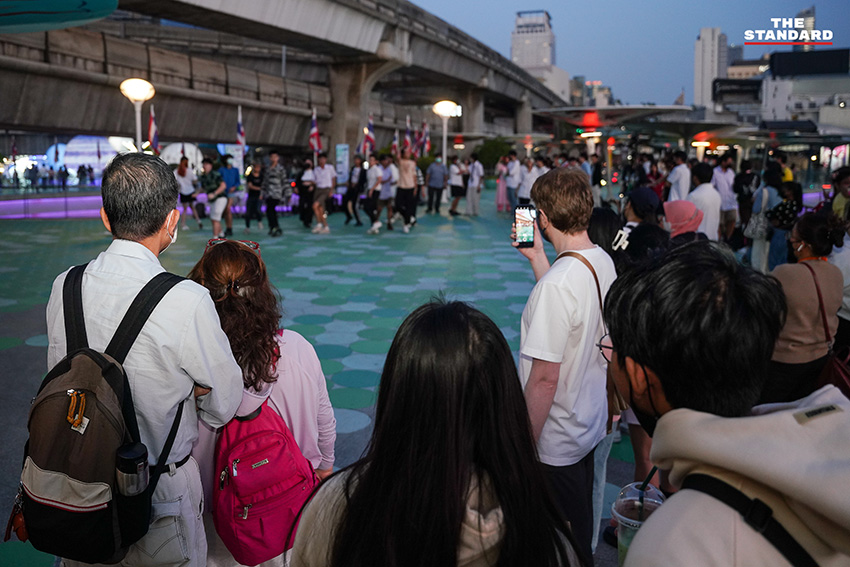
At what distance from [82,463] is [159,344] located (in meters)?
0.37

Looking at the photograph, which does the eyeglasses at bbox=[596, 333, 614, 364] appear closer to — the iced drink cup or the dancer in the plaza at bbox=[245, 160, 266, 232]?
the iced drink cup

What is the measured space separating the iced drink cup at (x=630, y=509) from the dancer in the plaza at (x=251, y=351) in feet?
3.96

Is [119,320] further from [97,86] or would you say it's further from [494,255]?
[97,86]

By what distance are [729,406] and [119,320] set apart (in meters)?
1.61

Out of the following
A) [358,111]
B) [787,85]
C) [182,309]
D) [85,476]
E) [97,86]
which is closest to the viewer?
[85,476]

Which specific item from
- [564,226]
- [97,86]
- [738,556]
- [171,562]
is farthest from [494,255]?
[97,86]

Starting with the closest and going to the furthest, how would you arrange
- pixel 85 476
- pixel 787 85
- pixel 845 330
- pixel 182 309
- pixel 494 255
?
pixel 85 476 < pixel 182 309 < pixel 845 330 < pixel 494 255 < pixel 787 85

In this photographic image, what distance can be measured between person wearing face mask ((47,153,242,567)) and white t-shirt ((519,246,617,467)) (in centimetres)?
108

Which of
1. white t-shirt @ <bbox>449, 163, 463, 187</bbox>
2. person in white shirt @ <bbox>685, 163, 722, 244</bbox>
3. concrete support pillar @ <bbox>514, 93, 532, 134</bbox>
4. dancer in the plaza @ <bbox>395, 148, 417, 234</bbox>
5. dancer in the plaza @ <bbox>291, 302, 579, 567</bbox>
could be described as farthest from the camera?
concrete support pillar @ <bbox>514, 93, 532, 134</bbox>

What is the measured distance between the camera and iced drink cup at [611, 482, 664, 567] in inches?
60.7

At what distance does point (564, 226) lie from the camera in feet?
9.07

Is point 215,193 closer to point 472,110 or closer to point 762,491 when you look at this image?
point 762,491

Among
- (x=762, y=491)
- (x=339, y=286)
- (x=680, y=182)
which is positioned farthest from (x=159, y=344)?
(x=680, y=182)

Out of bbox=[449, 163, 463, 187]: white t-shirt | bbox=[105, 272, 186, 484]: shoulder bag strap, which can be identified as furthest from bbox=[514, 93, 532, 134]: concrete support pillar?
bbox=[105, 272, 186, 484]: shoulder bag strap
